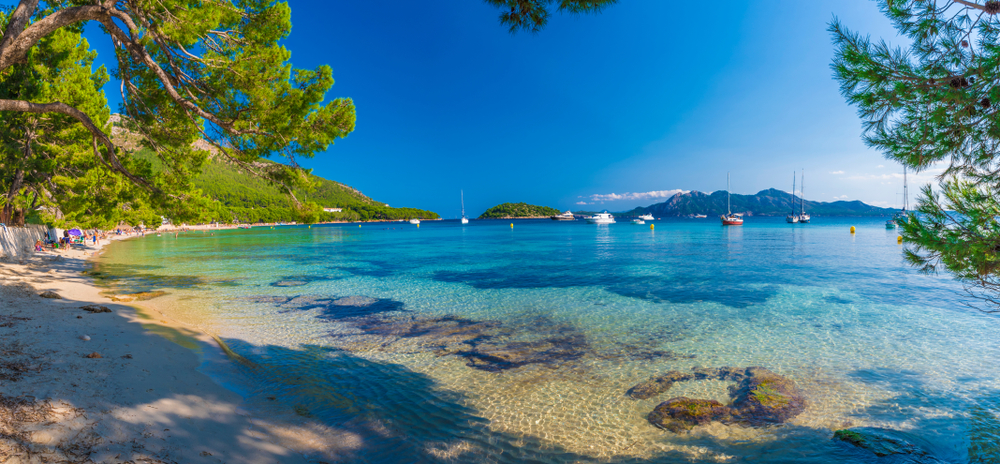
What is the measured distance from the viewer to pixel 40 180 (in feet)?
74.7

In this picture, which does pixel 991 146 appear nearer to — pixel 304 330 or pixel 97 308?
pixel 304 330

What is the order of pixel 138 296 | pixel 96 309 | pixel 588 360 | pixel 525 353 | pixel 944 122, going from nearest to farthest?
pixel 944 122 < pixel 588 360 < pixel 525 353 < pixel 96 309 < pixel 138 296

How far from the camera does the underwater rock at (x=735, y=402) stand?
18.4ft

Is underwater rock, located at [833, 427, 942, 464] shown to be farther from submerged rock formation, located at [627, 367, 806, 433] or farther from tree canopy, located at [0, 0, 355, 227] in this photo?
tree canopy, located at [0, 0, 355, 227]

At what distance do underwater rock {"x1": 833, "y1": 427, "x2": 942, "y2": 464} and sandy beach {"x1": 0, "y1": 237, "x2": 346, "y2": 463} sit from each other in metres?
6.65

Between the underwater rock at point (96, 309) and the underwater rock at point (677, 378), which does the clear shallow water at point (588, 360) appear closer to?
the underwater rock at point (677, 378)

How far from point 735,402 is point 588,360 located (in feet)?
9.14

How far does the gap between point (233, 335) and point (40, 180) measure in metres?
24.4

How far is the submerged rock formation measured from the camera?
5.60 metres

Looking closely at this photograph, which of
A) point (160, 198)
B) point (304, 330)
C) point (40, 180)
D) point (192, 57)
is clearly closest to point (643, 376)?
point (304, 330)

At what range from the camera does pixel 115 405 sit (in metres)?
4.39

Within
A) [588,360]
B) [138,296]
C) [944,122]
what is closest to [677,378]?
[588,360]

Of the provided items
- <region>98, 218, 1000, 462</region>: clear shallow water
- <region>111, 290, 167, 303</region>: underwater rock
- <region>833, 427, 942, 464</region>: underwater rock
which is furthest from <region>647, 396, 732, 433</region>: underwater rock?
<region>111, 290, 167, 303</region>: underwater rock

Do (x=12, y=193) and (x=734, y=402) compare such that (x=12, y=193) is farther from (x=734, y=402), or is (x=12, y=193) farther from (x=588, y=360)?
(x=734, y=402)
